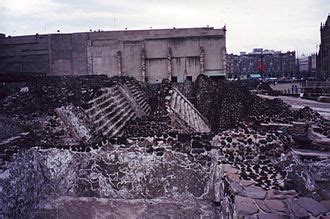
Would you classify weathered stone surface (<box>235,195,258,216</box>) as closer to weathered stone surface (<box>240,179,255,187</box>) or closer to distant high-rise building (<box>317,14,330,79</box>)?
weathered stone surface (<box>240,179,255,187</box>)

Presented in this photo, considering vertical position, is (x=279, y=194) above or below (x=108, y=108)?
below

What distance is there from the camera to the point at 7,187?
4172mm

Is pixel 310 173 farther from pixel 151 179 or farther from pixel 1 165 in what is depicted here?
pixel 1 165

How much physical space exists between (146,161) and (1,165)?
2.03 m

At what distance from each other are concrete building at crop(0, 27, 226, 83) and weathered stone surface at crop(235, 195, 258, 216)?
90.0 feet

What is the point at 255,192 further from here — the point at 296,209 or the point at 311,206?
the point at 311,206

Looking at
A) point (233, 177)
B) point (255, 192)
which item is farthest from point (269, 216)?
point (233, 177)

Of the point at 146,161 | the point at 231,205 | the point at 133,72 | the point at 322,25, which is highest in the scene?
the point at 322,25

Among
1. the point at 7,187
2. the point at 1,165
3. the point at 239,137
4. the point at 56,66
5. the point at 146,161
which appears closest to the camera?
the point at 7,187

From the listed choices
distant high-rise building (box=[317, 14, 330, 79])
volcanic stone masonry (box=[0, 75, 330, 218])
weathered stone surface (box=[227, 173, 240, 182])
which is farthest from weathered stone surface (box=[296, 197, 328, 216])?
distant high-rise building (box=[317, 14, 330, 79])

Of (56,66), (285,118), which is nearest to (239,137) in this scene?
(285,118)

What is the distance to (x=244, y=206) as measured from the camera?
3.66 metres

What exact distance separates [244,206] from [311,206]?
0.76 meters

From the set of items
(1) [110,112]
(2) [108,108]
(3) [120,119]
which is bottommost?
(3) [120,119]
